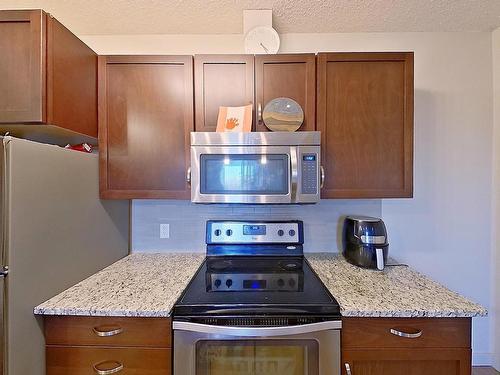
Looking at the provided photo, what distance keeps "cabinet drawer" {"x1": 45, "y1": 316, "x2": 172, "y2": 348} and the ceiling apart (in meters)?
1.68

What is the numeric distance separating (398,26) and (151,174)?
1.85 metres

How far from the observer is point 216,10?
67.9 inches

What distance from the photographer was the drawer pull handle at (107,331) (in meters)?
1.15

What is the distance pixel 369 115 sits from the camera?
1.59 metres

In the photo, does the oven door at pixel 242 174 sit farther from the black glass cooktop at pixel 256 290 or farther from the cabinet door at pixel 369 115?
the black glass cooktop at pixel 256 290

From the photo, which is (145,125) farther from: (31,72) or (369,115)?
(369,115)

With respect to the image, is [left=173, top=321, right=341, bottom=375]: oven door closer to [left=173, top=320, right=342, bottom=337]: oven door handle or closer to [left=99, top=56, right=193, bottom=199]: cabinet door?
[left=173, top=320, right=342, bottom=337]: oven door handle

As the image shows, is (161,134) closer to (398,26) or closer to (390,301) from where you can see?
(390,301)

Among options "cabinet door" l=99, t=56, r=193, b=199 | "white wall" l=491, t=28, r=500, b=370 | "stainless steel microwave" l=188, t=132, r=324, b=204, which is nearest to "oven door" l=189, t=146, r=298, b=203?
"stainless steel microwave" l=188, t=132, r=324, b=204

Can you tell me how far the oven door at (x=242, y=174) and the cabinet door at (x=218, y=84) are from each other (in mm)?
214

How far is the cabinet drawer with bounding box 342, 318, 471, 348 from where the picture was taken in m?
1.16

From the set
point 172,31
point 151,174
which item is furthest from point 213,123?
point 172,31

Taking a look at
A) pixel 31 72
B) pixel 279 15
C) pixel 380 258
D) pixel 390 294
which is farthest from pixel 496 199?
pixel 31 72

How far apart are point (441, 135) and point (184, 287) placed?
1.92 meters
